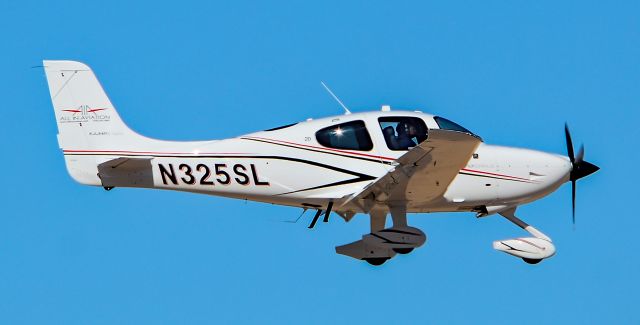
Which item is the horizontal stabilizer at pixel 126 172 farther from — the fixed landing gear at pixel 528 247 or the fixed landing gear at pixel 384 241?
the fixed landing gear at pixel 528 247

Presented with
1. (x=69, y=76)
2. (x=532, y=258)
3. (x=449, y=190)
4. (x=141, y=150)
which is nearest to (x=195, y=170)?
(x=141, y=150)

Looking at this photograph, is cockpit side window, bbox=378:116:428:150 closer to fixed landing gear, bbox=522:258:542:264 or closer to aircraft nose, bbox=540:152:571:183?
aircraft nose, bbox=540:152:571:183

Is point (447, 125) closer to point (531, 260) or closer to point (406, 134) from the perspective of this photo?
point (406, 134)

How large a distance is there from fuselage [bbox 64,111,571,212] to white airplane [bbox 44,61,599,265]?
0.05 ft

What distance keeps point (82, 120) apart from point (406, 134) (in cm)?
507

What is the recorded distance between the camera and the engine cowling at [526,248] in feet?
73.3

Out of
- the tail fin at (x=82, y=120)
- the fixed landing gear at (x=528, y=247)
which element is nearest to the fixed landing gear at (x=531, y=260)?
the fixed landing gear at (x=528, y=247)

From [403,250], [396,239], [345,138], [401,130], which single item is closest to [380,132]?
[401,130]

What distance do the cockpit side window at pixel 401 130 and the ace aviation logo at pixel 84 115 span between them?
4355 mm

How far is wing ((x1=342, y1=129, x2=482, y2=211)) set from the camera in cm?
2072

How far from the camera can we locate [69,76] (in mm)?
22203

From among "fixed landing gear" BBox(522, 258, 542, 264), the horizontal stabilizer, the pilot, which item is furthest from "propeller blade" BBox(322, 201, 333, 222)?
"fixed landing gear" BBox(522, 258, 542, 264)

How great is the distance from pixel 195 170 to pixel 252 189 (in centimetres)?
96

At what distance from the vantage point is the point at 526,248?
2239cm
